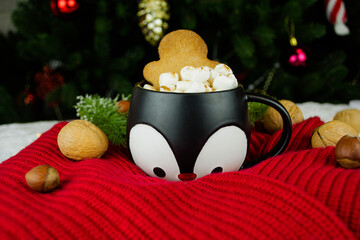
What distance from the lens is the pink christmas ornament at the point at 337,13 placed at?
98 centimetres

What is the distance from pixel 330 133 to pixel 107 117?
1.12ft

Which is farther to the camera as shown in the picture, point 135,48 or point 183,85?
point 135,48

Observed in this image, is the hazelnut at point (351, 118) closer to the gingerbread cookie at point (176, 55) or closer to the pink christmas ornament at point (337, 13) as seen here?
the gingerbread cookie at point (176, 55)

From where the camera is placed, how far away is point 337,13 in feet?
3.22

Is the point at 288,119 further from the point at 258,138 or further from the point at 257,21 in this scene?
the point at 257,21

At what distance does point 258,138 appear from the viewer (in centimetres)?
55

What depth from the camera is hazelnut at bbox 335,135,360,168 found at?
38 centimetres

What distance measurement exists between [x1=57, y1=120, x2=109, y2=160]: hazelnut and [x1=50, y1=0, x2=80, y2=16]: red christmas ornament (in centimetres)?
51

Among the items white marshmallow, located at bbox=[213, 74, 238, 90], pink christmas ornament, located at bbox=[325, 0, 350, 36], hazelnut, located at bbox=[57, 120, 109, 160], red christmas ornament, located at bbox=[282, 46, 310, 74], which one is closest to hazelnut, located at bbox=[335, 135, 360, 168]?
white marshmallow, located at bbox=[213, 74, 238, 90]

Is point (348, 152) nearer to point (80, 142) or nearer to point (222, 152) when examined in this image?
point (222, 152)

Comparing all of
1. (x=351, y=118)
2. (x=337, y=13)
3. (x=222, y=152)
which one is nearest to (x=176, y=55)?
(x=222, y=152)

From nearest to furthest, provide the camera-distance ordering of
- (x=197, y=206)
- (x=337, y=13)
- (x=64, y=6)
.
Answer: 1. (x=197, y=206)
2. (x=64, y=6)
3. (x=337, y=13)

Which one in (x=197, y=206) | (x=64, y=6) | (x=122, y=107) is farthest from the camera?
(x=64, y=6)

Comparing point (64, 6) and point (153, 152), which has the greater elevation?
point (64, 6)
